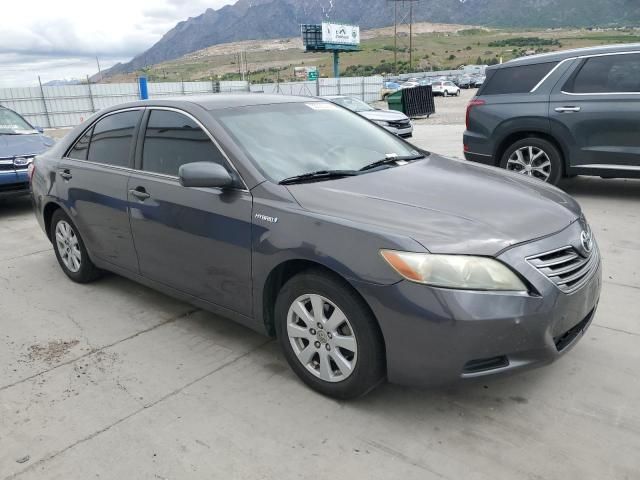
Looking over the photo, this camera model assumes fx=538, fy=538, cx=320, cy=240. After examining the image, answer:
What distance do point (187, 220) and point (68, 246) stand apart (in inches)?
77.3

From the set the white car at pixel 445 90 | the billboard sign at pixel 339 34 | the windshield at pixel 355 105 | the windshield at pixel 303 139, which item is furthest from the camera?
the billboard sign at pixel 339 34

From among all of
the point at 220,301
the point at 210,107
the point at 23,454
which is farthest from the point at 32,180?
the point at 23,454

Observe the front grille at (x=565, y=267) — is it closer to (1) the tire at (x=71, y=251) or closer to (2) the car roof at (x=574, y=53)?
(1) the tire at (x=71, y=251)

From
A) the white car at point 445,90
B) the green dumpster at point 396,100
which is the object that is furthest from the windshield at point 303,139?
the white car at point 445,90

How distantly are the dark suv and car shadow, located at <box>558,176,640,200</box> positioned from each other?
605 mm

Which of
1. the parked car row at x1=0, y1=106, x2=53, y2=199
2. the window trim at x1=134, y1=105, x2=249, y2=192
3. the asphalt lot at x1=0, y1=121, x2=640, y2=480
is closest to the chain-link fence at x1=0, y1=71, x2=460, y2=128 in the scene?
the parked car row at x1=0, y1=106, x2=53, y2=199

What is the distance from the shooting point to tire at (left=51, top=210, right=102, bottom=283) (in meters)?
4.57

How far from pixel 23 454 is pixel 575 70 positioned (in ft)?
22.3

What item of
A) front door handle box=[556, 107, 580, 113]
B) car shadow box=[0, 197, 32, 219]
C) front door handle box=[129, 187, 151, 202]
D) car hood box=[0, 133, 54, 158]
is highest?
front door handle box=[556, 107, 580, 113]

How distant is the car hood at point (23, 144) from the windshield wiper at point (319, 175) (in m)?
5.89

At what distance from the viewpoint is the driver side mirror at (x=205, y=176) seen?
119 inches

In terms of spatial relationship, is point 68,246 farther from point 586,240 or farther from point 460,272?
point 586,240

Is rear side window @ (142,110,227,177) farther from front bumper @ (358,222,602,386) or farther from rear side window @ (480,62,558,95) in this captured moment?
rear side window @ (480,62,558,95)

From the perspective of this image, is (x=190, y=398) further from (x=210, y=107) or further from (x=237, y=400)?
(x=210, y=107)
